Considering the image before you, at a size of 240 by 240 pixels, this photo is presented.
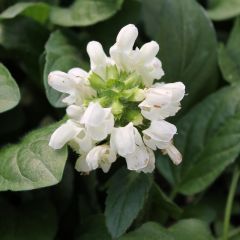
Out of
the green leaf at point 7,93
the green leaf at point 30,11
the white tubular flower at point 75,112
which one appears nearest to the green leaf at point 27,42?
the green leaf at point 30,11

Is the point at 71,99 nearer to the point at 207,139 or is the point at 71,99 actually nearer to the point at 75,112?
the point at 75,112

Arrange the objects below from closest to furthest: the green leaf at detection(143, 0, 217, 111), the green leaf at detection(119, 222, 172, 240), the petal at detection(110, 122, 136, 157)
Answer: the petal at detection(110, 122, 136, 157)
the green leaf at detection(119, 222, 172, 240)
the green leaf at detection(143, 0, 217, 111)

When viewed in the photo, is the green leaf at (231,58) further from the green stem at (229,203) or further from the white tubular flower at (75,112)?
the white tubular flower at (75,112)

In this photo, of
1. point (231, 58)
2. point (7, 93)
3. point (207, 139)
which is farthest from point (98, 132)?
point (231, 58)

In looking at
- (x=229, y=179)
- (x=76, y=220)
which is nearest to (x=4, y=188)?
(x=76, y=220)

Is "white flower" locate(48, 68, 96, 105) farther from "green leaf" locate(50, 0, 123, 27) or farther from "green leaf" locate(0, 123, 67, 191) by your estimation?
"green leaf" locate(50, 0, 123, 27)

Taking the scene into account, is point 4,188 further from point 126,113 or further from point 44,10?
point 44,10

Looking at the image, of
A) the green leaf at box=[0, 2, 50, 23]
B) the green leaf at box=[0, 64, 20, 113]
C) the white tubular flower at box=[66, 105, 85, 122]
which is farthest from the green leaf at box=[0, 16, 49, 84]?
the white tubular flower at box=[66, 105, 85, 122]
